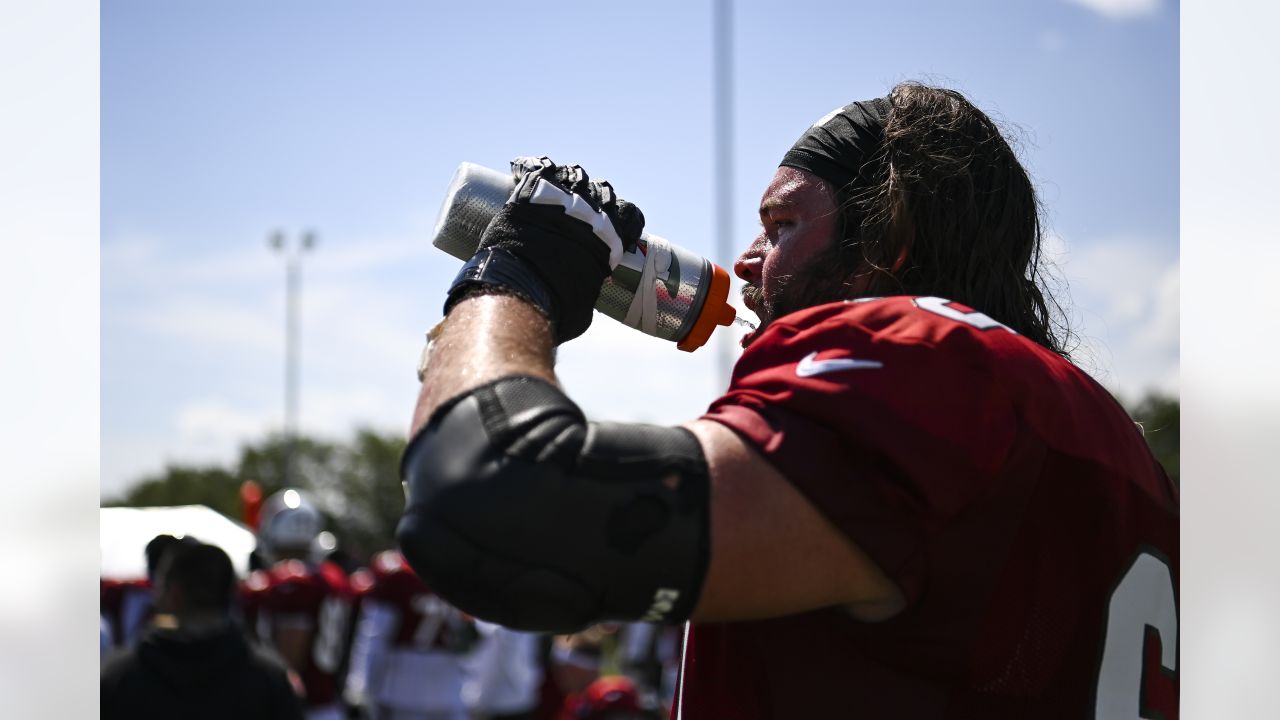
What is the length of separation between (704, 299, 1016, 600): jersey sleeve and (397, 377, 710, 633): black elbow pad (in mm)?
116

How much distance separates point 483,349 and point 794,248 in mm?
653

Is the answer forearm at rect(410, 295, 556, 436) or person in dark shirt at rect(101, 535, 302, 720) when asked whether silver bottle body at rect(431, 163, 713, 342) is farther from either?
person in dark shirt at rect(101, 535, 302, 720)

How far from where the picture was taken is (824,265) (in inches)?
75.0

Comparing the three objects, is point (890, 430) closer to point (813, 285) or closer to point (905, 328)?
point (905, 328)

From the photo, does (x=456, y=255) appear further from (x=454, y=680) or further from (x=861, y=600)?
(x=454, y=680)

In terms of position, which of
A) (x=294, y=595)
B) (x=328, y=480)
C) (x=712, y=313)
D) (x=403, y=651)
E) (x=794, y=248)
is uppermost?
(x=794, y=248)

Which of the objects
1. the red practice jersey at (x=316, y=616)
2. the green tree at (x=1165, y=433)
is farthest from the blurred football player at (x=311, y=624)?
the green tree at (x=1165, y=433)

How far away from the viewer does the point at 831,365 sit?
4.59ft

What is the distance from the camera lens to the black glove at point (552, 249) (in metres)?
1.66

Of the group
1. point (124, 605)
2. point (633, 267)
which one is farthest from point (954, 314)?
point (124, 605)

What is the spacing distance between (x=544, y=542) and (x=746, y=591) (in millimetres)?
240

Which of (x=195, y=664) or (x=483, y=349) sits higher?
(x=483, y=349)

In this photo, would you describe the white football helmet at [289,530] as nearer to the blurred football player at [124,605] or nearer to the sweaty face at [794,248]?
the blurred football player at [124,605]

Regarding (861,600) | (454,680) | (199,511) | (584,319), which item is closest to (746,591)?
(861,600)
